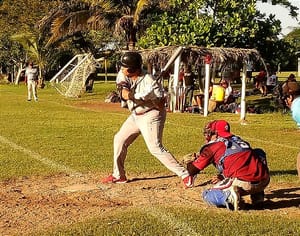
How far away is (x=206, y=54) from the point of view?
22.2 meters

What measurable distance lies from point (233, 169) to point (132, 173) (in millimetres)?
2915

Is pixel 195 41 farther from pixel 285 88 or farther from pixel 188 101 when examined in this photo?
pixel 285 88

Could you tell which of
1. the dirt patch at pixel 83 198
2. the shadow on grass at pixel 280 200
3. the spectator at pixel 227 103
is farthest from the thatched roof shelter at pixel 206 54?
the shadow on grass at pixel 280 200

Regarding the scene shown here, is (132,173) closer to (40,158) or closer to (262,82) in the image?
(40,158)

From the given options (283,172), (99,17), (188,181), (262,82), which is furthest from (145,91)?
(262,82)

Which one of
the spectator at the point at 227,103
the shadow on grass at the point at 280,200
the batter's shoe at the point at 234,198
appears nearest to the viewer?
the batter's shoe at the point at 234,198

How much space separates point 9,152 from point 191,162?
5.49m

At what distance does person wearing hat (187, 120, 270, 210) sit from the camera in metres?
6.75

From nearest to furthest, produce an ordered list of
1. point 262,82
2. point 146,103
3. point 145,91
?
point 145,91, point 146,103, point 262,82

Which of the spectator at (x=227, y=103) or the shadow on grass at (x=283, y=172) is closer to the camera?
the shadow on grass at (x=283, y=172)

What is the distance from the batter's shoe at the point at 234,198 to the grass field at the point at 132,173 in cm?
10

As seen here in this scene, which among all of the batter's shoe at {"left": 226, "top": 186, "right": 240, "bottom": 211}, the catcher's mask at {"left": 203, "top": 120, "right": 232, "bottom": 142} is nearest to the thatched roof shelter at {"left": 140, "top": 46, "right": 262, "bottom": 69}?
the catcher's mask at {"left": 203, "top": 120, "right": 232, "bottom": 142}

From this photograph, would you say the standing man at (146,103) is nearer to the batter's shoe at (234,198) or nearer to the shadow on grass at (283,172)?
the batter's shoe at (234,198)

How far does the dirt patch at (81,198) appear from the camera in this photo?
6.54 metres
